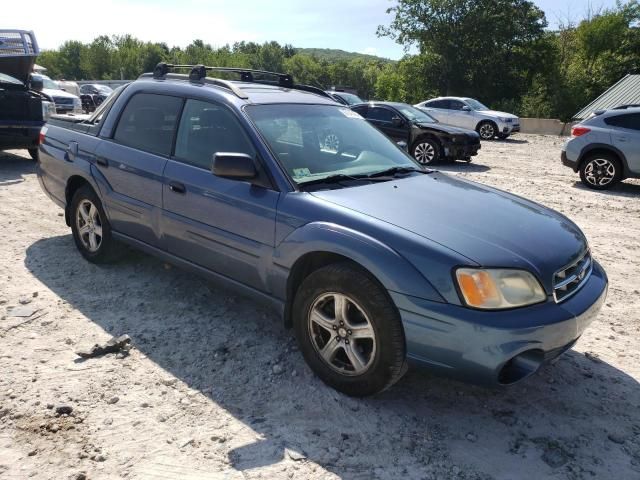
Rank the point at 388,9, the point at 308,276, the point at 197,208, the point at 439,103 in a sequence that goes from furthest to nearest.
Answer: the point at 388,9 → the point at 439,103 → the point at 197,208 → the point at 308,276

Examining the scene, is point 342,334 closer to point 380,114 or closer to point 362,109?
point 380,114

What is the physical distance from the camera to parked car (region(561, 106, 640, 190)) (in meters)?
9.45

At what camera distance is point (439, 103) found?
19703 mm

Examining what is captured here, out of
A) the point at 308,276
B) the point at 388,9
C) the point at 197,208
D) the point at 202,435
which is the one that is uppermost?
the point at 388,9

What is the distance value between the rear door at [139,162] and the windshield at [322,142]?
831 mm

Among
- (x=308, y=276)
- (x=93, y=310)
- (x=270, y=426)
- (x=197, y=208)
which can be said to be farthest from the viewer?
(x=93, y=310)

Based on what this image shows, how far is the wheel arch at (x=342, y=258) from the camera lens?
104 inches

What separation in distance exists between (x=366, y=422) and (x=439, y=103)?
18429mm

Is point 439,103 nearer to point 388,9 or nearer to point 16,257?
point 16,257

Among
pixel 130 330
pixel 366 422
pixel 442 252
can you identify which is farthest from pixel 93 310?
pixel 442 252

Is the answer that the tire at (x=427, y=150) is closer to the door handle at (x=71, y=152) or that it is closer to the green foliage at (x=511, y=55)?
the door handle at (x=71, y=152)

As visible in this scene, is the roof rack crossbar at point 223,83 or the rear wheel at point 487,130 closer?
the roof rack crossbar at point 223,83

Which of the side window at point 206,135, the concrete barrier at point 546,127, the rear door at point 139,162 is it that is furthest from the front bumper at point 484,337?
the concrete barrier at point 546,127

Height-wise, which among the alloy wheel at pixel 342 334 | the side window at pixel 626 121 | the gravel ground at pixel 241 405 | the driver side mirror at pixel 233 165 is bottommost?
the gravel ground at pixel 241 405
